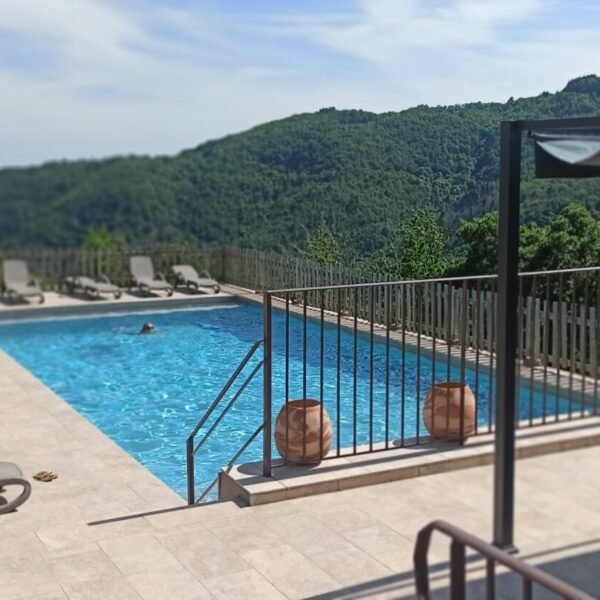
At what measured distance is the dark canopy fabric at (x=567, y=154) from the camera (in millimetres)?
3211

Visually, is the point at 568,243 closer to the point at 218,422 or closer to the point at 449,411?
the point at 449,411

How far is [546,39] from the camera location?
24.9 ft

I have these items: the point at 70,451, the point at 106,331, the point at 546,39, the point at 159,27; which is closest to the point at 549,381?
the point at 70,451

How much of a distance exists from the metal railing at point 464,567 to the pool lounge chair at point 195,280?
7.26 feet

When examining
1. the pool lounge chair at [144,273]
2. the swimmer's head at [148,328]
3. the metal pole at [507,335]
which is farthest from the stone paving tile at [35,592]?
the swimmer's head at [148,328]

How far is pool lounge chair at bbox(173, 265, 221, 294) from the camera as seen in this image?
4634 mm

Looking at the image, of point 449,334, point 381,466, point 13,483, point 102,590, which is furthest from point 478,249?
point 102,590

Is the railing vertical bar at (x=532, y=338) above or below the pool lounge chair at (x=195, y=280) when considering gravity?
below

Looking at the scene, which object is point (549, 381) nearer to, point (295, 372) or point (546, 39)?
point (295, 372)

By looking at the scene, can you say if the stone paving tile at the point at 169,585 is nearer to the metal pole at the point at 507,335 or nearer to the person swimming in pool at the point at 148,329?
the metal pole at the point at 507,335

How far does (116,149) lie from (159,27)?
1.70 feet

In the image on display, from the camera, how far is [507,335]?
352cm

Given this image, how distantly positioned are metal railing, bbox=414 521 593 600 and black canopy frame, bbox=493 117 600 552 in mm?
1039

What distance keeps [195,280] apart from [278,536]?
205 centimetres
